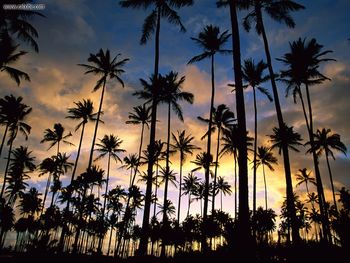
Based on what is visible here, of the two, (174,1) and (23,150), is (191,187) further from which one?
(174,1)

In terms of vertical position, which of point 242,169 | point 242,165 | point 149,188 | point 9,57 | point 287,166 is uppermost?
point 9,57

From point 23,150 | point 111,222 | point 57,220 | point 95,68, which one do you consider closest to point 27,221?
point 57,220

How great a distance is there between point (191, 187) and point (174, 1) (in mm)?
41431

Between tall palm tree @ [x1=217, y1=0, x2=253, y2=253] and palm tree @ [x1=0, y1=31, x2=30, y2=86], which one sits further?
palm tree @ [x1=0, y1=31, x2=30, y2=86]

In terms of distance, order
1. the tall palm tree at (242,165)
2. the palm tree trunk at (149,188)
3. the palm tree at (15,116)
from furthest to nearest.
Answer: the palm tree at (15,116) < the palm tree trunk at (149,188) < the tall palm tree at (242,165)

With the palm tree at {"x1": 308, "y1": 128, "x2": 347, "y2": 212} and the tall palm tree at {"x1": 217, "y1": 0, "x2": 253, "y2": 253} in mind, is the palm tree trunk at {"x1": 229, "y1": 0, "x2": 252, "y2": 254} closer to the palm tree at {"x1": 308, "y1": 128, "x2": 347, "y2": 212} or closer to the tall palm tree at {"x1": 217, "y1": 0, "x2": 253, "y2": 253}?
the tall palm tree at {"x1": 217, "y1": 0, "x2": 253, "y2": 253}

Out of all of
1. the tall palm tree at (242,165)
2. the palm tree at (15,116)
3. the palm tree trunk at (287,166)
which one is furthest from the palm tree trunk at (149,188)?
the palm tree at (15,116)

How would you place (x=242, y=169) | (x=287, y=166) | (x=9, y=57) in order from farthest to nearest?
(x=9, y=57) < (x=287, y=166) < (x=242, y=169)

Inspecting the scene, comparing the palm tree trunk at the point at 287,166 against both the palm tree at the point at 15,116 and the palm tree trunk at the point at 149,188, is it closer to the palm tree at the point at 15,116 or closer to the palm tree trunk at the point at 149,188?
the palm tree trunk at the point at 149,188

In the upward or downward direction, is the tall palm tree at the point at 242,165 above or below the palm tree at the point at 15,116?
below

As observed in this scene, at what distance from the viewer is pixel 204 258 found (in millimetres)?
14188

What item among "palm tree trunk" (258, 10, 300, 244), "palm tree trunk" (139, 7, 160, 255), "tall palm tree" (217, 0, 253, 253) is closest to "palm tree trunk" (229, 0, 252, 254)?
"tall palm tree" (217, 0, 253, 253)

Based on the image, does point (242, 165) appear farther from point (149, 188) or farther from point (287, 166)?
point (287, 166)

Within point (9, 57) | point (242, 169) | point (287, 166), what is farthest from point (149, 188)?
point (9, 57)
